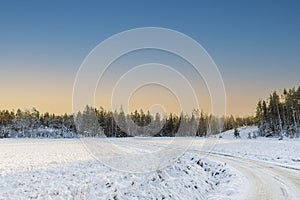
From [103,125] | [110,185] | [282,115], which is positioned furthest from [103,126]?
[110,185]

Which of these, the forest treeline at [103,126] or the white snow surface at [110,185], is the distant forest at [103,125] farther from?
the white snow surface at [110,185]

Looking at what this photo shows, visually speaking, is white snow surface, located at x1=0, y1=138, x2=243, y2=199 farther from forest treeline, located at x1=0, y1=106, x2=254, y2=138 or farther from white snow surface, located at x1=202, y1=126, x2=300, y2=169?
forest treeline, located at x1=0, y1=106, x2=254, y2=138

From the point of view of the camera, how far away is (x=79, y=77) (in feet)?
46.7

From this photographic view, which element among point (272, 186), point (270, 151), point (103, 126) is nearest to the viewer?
point (272, 186)

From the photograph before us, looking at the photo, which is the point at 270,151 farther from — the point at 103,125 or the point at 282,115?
the point at 103,125

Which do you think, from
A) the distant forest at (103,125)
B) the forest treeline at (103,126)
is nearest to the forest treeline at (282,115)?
the distant forest at (103,125)

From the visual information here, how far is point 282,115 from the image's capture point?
9212 centimetres

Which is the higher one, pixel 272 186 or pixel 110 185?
pixel 110 185

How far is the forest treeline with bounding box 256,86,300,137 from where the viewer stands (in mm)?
81938

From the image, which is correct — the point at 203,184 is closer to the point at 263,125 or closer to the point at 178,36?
the point at 178,36

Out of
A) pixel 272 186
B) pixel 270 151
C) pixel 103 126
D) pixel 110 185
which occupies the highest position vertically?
pixel 103 126

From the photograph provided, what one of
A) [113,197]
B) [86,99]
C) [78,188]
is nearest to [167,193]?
[113,197]

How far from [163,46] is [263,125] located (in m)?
86.5

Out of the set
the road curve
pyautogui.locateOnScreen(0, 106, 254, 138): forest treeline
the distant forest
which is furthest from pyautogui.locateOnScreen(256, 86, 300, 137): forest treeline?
the road curve
